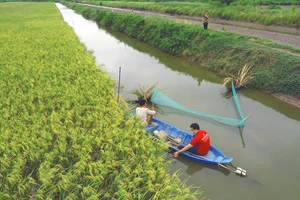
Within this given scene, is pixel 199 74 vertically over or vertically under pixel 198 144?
under

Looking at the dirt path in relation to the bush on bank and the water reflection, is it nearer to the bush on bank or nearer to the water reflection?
the bush on bank

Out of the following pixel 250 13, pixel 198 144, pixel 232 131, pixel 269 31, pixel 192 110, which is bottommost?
pixel 232 131

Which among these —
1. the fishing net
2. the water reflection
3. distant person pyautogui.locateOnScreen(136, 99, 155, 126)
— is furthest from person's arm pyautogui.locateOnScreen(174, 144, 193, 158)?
the water reflection

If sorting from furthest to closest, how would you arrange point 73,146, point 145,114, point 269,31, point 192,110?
point 269,31 → point 192,110 → point 145,114 → point 73,146

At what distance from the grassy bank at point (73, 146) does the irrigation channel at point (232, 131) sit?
1527mm

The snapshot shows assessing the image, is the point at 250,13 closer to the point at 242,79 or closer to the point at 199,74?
the point at 199,74

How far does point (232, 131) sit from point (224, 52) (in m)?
6.57

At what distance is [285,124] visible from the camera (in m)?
8.25

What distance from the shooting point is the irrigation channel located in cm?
555

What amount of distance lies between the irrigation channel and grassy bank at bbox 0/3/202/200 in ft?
5.01

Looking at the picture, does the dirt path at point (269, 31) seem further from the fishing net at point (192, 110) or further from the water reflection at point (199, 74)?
the fishing net at point (192, 110)

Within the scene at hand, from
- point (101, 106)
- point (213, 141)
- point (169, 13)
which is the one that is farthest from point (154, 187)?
point (169, 13)

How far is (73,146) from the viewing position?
4590 millimetres

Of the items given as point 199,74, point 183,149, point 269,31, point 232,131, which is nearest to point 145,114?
point 183,149
